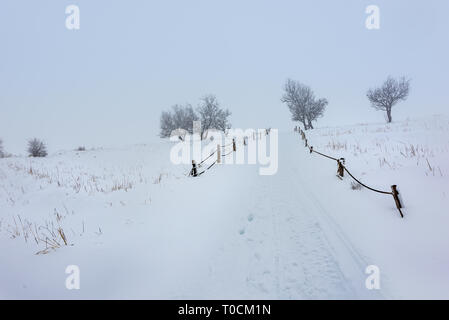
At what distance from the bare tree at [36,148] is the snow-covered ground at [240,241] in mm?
24564

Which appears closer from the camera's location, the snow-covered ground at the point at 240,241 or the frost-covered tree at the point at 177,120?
the snow-covered ground at the point at 240,241

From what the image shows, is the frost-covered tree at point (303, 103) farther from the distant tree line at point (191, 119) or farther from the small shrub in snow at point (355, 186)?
A: the small shrub in snow at point (355, 186)

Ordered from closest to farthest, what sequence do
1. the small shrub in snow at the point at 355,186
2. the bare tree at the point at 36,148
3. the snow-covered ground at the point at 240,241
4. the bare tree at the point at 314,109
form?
the snow-covered ground at the point at 240,241
the small shrub in snow at the point at 355,186
the bare tree at the point at 36,148
the bare tree at the point at 314,109

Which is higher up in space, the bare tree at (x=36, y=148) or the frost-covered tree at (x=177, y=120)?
the frost-covered tree at (x=177, y=120)

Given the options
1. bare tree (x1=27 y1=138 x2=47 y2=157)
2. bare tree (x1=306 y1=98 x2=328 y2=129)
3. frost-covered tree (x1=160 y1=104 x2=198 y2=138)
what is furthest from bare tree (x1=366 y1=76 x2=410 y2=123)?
bare tree (x1=27 y1=138 x2=47 y2=157)

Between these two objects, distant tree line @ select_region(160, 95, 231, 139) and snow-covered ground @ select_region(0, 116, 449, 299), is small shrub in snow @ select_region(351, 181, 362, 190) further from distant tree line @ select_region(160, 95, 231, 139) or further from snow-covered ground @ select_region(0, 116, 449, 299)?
distant tree line @ select_region(160, 95, 231, 139)

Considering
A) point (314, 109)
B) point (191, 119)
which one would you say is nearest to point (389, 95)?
point (314, 109)

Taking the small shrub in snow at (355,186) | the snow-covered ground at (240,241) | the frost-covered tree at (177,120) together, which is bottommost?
the snow-covered ground at (240,241)

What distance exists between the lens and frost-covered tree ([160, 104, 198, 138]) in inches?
1521

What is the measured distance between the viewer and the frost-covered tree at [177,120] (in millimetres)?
38625

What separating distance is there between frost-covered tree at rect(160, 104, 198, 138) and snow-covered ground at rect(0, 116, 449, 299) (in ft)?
108

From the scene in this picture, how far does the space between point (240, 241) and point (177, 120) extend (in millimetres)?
38102

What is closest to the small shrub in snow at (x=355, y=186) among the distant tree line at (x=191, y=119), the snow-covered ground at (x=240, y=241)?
the snow-covered ground at (x=240, y=241)

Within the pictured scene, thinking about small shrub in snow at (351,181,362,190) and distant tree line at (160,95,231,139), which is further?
distant tree line at (160,95,231,139)
